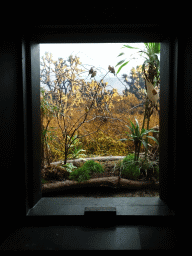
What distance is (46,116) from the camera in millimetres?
3045

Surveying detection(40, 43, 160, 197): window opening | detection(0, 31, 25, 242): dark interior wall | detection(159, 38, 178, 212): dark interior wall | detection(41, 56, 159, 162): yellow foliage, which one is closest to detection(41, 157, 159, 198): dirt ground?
detection(40, 43, 160, 197): window opening

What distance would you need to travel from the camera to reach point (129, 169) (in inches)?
117

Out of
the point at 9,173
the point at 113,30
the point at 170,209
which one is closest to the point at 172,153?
the point at 170,209

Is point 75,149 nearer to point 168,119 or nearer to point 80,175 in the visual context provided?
point 80,175

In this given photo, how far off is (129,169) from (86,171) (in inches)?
24.5

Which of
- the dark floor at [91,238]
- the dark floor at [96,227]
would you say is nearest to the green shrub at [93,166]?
the dark floor at [96,227]

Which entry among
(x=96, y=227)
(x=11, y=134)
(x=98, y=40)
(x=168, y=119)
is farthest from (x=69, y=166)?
(x=98, y=40)

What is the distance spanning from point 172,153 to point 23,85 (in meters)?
1.56

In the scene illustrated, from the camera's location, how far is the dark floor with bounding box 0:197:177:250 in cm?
164

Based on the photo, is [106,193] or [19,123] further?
[106,193]

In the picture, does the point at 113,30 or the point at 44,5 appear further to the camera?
the point at 113,30

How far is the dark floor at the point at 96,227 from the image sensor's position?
1639 mm

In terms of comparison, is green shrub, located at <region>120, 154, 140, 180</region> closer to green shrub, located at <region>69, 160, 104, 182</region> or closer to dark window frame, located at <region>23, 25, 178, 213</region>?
green shrub, located at <region>69, 160, 104, 182</region>

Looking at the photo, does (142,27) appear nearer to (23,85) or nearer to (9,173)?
(23,85)
